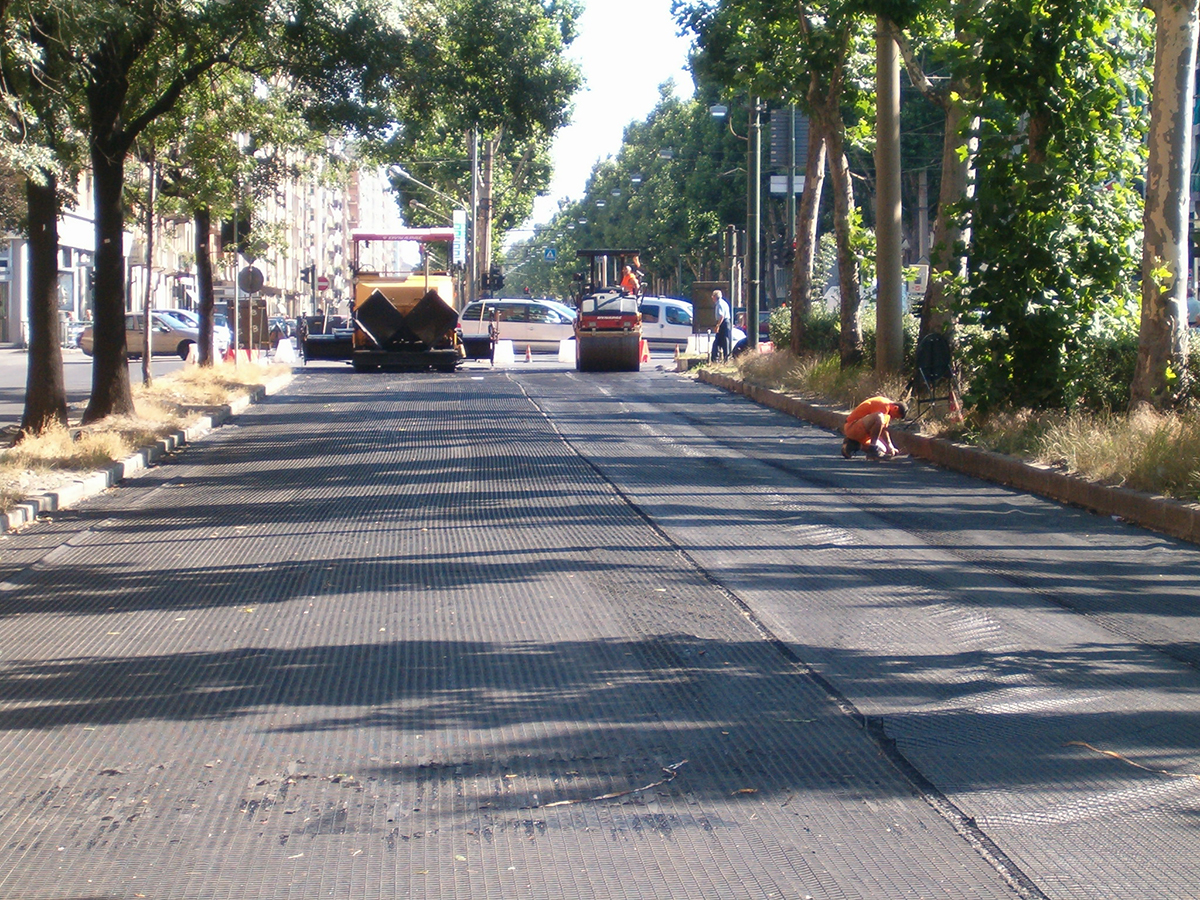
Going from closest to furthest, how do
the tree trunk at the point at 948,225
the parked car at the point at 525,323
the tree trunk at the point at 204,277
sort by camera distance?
1. the tree trunk at the point at 948,225
2. the tree trunk at the point at 204,277
3. the parked car at the point at 525,323

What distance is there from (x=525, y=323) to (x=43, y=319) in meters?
30.4

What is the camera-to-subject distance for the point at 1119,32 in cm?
1430

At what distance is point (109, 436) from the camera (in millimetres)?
14297

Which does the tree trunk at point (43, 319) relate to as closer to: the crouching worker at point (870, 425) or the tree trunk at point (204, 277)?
the crouching worker at point (870, 425)

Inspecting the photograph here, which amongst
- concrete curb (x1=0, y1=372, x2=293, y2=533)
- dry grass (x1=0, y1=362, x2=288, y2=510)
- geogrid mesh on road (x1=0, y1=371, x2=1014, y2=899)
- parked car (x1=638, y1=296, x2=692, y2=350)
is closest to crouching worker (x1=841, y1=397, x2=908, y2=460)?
geogrid mesh on road (x1=0, y1=371, x2=1014, y2=899)

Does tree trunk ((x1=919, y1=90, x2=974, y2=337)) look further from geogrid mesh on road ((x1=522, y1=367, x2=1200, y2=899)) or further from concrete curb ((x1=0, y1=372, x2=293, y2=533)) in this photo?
concrete curb ((x1=0, y1=372, x2=293, y2=533))

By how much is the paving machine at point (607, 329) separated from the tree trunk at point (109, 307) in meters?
14.7

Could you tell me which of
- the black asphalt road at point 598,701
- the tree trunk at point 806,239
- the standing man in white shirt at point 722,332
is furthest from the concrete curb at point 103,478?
the standing man in white shirt at point 722,332

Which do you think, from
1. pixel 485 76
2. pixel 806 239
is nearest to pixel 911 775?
pixel 485 76

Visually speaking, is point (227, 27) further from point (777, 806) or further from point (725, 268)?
point (725, 268)

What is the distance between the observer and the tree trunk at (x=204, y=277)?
24.7m

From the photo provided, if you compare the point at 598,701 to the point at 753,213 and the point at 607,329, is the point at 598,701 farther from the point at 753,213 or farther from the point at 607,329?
the point at 607,329

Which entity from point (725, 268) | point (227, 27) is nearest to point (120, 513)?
point (227, 27)

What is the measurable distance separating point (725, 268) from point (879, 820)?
65.7 meters
